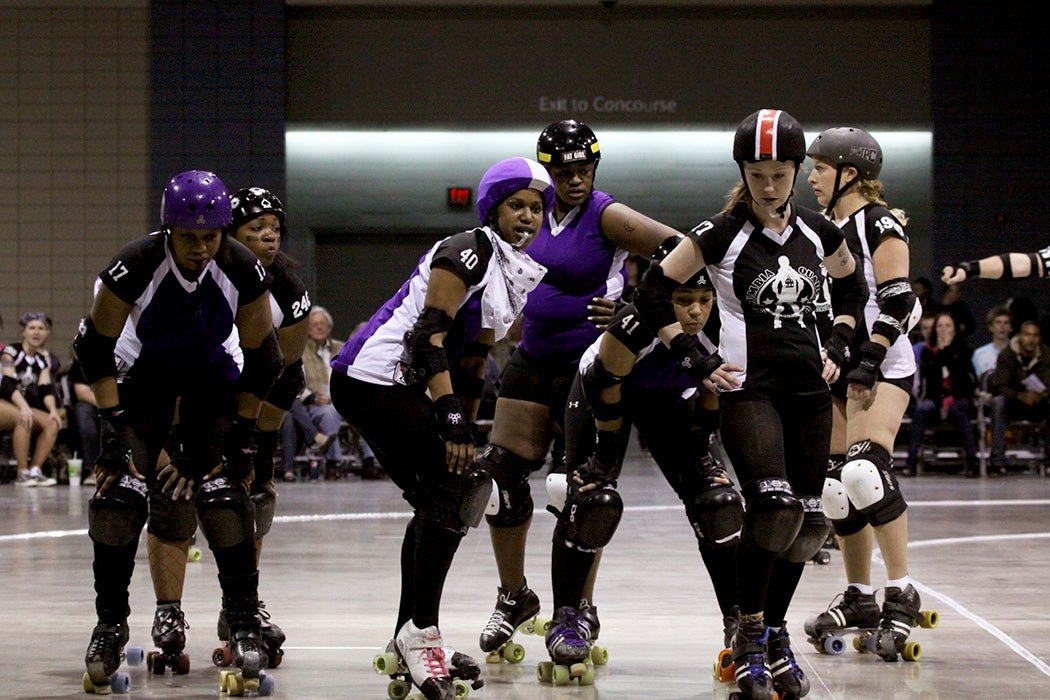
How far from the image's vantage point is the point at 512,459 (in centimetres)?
409

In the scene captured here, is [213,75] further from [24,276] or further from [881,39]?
[881,39]

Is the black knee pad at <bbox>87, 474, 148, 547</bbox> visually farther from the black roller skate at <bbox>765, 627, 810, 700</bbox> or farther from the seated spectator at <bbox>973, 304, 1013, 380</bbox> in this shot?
the seated spectator at <bbox>973, 304, 1013, 380</bbox>

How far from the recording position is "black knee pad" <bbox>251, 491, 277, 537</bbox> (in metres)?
4.34

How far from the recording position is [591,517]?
3824 mm

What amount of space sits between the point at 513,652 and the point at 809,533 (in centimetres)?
93

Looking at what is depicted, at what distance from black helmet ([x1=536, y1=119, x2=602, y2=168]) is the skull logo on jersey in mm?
767

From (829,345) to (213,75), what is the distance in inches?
395

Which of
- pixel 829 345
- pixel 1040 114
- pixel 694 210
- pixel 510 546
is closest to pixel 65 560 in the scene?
pixel 510 546

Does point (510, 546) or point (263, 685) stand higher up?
point (510, 546)

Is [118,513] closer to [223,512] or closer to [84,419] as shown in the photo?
[223,512]

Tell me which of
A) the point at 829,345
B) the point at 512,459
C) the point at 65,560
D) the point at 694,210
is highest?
the point at 694,210

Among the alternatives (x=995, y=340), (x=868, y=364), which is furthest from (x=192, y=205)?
(x=995, y=340)

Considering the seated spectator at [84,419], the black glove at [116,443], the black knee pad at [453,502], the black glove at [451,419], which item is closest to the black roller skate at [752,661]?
the black knee pad at [453,502]

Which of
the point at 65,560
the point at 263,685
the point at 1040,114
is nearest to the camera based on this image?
the point at 263,685
